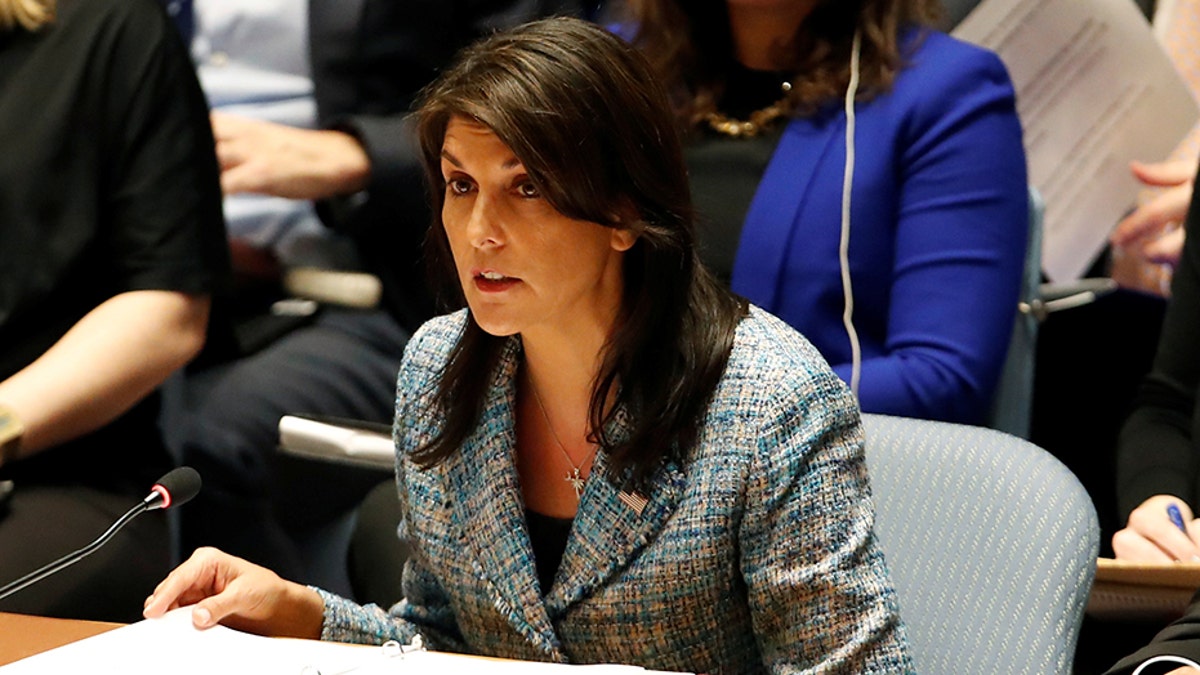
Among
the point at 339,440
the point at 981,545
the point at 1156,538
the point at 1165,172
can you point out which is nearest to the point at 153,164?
the point at 339,440

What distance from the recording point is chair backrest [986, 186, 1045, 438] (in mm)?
2115

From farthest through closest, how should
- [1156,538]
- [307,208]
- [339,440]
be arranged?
[307,208], [339,440], [1156,538]

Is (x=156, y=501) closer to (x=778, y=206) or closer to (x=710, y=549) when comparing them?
(x=710, y=549)

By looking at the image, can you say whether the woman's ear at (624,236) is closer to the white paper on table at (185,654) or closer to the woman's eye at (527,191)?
the woman's eye at (527,191)

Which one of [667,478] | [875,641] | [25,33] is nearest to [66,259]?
[25,33]

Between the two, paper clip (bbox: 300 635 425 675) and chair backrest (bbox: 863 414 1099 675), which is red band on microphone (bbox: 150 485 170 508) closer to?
paper clip (bbox: 300 635 425 675)

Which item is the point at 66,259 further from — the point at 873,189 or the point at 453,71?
the point at 873,189

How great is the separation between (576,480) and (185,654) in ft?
1.22

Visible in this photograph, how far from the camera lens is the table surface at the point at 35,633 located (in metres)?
1.30

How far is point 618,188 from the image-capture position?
4.25 feet

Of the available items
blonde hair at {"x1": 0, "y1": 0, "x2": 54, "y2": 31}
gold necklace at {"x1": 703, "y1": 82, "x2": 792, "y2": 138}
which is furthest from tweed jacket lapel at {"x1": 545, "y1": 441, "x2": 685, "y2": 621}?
blonde hair at {"x1": 0, "y1": 0, "x2": 54, "y2": 31}

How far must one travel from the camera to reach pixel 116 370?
1953mm

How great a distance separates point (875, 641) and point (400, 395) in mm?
532

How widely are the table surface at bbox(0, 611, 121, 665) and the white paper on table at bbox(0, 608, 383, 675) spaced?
4 cm
